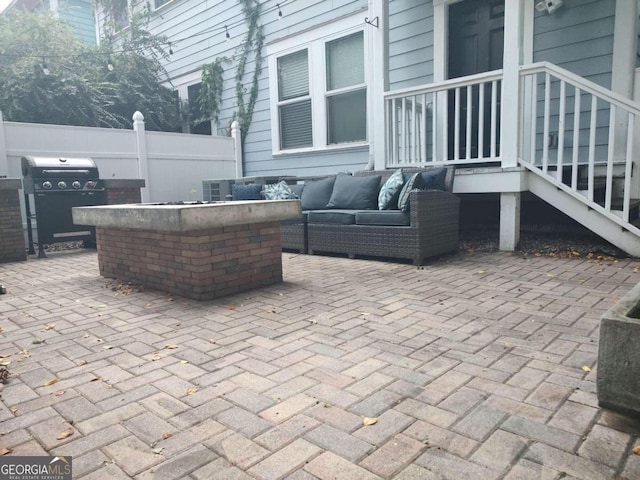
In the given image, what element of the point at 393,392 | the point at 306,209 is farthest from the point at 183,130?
the point at 393,392

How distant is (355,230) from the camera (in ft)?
15.2

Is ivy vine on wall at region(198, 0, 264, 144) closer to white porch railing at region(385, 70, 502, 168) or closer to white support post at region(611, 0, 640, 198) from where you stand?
white porch railing at region(385, 70, 502, 168)

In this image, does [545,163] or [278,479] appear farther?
[545,163]

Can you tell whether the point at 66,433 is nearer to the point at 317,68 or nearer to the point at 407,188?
the point at 407,188

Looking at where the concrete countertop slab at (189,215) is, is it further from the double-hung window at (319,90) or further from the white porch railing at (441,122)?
the double-hung window at (319,90)

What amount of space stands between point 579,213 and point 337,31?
4208mm

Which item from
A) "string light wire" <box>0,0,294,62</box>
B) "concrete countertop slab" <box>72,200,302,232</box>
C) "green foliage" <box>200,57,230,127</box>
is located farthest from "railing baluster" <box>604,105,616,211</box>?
"green foliage" <box>200,57,230,127</box>

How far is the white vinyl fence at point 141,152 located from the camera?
6152 millimetres

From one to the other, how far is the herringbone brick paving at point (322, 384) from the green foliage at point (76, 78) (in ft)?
20.8

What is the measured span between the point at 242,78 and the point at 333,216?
4.50m

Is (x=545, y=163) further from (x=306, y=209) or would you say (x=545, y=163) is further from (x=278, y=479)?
(x=278, y=479)

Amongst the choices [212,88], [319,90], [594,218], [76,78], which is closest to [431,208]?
[594,218]

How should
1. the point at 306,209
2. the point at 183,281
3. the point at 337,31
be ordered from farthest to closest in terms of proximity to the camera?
1. the point at 337,31
2. the point at 306,209
3. the point at 183,281

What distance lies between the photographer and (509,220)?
4676mm
